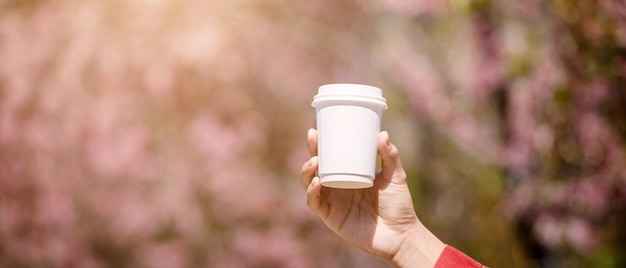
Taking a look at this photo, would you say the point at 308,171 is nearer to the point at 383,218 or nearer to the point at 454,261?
the point at 383,218

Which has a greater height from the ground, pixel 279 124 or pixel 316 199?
pixel 279 124

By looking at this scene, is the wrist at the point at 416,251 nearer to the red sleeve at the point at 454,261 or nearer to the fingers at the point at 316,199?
the red sleeve at the point at 454,261

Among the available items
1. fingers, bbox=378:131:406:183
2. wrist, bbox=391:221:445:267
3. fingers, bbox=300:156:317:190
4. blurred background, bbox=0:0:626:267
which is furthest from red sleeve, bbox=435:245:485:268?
blurred background, bbox=0:0:626:267

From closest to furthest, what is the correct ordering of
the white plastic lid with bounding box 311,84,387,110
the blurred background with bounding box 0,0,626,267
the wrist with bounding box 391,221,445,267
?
the white plastic lid with bounding box 311,84,387,110, the wrist with bounding box 391,221,445,267, the blurred background with bounding box 0,0,626,267

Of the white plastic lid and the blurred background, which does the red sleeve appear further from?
the blurred background

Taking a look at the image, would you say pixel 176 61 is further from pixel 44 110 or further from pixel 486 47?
pixel 486 47

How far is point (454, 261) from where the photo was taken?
3.65 ft

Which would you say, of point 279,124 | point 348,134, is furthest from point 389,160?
point 279,124

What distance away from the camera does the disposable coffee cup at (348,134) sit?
40.0 inches

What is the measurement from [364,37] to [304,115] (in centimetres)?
31

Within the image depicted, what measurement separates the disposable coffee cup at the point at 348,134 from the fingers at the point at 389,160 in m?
0.01

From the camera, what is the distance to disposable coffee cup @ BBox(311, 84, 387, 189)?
1016 millimetres

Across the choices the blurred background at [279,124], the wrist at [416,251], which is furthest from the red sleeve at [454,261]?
the blurred background at [279,124]

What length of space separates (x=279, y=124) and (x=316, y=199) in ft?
3.60
